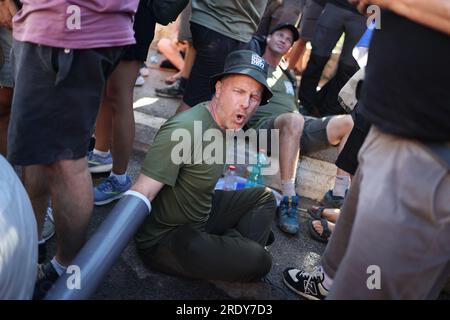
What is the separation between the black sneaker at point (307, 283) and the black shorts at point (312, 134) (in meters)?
1.31

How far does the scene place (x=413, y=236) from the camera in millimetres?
1289

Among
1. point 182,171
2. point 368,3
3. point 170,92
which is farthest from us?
point 170,92

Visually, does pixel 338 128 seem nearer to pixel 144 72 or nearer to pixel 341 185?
pixel 341 185

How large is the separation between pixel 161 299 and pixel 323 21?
10.7 ft

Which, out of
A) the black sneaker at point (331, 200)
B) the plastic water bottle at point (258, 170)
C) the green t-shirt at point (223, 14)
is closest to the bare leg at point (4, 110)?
the green t-shirt at point (223, 14)

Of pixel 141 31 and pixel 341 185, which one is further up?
pixel 141 31

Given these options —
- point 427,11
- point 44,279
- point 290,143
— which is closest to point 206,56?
point 290,143

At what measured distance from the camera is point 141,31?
257cm

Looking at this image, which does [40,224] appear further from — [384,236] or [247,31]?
[247,31]

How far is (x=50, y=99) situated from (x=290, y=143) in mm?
2009

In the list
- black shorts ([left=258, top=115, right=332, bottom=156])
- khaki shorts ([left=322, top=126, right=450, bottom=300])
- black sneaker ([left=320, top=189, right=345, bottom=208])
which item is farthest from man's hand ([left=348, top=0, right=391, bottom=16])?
black sneaker ([left=320, top=189, right=345, bottom=208])

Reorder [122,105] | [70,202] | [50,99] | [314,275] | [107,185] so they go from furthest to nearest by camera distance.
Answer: [107,185]
[122,105]
[314,275]
[70,202]
[50,99]

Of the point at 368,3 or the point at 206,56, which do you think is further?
the point at 206,56

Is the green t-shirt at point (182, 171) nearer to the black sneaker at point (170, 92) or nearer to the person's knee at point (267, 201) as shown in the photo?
the person's knee at point (267, 201)
